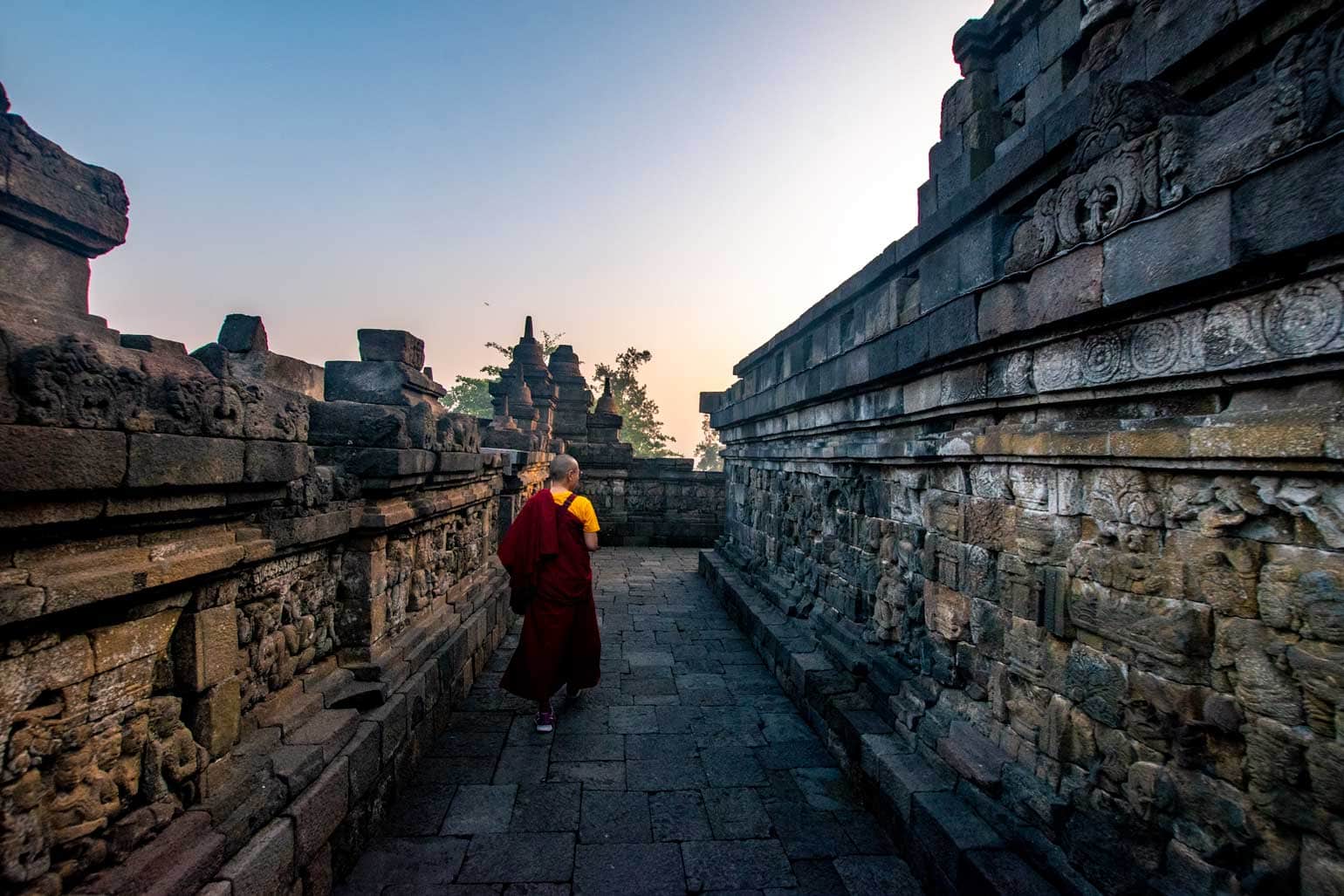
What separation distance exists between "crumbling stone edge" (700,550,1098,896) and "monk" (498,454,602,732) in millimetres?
1549

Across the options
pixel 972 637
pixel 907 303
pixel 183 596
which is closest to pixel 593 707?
pixel 972 637

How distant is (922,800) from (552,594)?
249 cm

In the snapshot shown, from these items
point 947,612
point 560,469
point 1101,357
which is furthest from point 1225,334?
point 560,469

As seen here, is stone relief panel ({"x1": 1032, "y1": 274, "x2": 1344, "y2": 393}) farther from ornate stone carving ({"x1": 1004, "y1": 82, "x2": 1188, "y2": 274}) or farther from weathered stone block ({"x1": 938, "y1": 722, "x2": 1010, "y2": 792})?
weathered stone block ({"x1": 938, "y1": 722, "x2": 1010, "y2": 792})

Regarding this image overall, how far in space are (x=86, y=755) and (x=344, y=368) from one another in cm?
294

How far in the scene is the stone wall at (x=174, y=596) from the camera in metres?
1.54

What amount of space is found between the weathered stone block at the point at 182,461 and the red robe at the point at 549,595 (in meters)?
2.29

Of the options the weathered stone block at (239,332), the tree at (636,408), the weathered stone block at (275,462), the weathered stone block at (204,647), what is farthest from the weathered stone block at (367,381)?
the tree at (636,408)

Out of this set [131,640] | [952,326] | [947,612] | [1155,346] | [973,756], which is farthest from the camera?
[947,612]

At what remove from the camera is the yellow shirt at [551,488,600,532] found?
4410mm

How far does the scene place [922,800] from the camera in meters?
2.73

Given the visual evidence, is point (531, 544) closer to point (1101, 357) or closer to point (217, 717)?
point (217, 717)

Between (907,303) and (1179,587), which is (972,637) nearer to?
(1179,587)

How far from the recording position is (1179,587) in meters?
1.91
